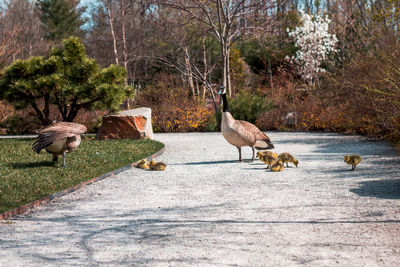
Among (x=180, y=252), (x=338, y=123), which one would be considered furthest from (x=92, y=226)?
(x=338, y=123)

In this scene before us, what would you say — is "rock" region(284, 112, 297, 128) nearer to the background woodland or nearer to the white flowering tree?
the background woodland

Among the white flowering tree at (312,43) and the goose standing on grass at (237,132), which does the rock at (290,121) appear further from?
the goose standing on grass at (237,132)

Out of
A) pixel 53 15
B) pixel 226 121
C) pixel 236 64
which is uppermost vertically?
pixel 53 15

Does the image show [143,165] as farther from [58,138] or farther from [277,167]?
[277,167]

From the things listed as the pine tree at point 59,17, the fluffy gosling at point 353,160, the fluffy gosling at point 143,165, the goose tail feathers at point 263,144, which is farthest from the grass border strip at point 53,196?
the pine tree at point 59,17

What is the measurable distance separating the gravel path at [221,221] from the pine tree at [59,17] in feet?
110

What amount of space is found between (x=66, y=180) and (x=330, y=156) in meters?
6.31

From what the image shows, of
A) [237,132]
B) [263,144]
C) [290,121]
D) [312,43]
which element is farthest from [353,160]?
[312,43]

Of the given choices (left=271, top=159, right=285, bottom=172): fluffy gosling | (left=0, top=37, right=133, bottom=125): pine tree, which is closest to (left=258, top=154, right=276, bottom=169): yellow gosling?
(left=271, top=159, right=285, bottom=172): fluffy gosling

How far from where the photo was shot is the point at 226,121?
29.2 ft

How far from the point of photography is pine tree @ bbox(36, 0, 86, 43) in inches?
1517

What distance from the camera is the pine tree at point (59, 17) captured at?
38.5m

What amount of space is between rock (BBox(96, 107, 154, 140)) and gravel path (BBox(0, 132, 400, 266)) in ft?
19.4

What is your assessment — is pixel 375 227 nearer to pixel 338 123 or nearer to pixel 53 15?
pixel 338 123
